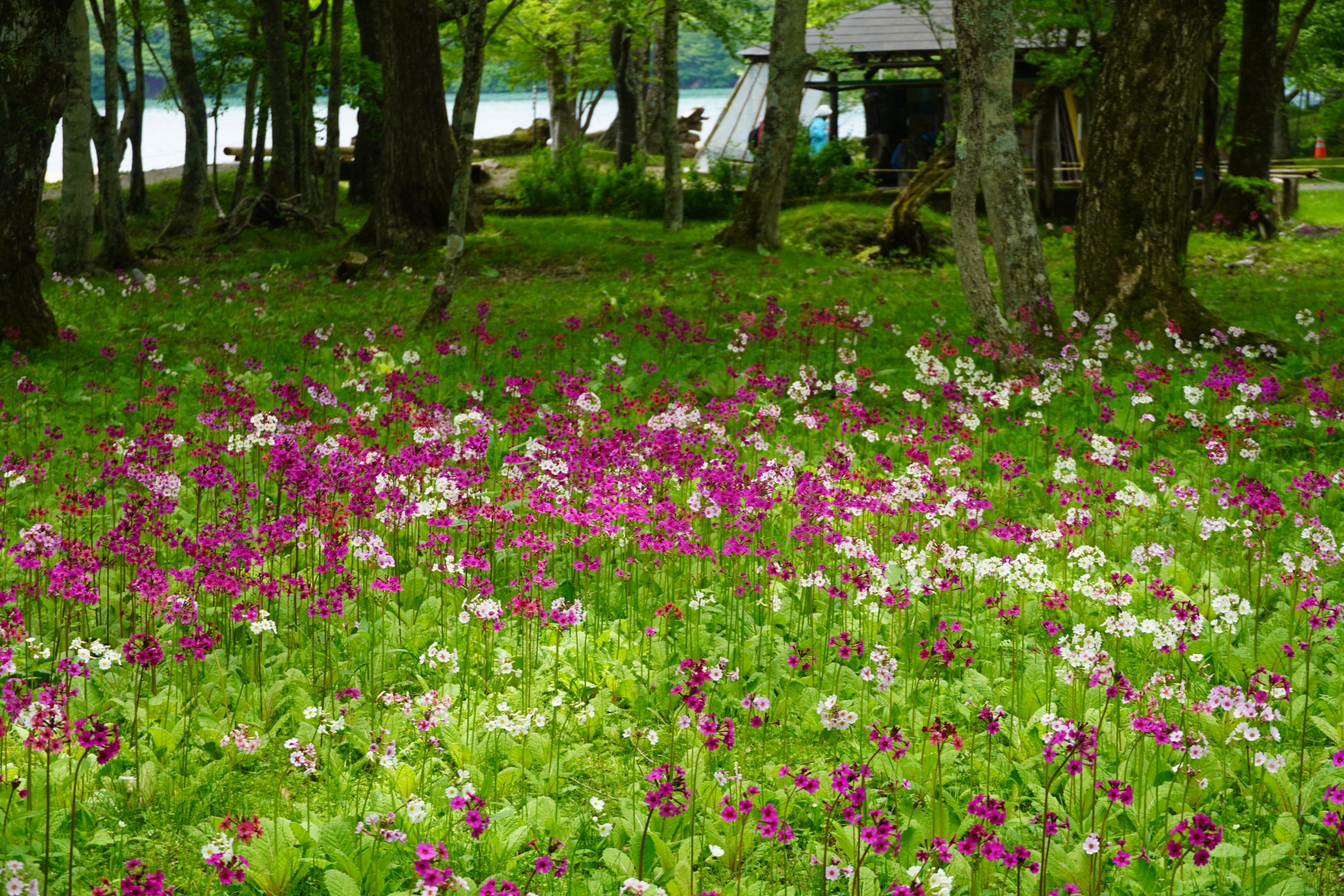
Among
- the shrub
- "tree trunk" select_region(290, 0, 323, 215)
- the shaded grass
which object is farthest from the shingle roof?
"tree trunk" select_region(290, 0, 323, 215)

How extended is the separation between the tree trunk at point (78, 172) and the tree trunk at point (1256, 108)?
20.0 meters

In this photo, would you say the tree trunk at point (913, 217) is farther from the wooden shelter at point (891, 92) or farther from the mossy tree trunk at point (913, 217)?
the wooden shelter at point (891, 92)

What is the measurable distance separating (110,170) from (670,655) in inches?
727

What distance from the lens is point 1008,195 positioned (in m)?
11.2

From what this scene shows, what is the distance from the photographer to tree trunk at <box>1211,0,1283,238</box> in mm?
23609

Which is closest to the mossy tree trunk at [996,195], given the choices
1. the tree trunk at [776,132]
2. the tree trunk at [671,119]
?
the tree trunk at [776,132]

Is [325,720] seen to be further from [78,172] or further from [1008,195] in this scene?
[78,172]

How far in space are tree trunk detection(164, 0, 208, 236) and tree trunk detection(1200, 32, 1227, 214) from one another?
771 inches

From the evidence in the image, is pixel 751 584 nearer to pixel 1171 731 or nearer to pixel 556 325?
pixel 1171 731

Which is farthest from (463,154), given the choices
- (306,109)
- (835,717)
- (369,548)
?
(306,109)

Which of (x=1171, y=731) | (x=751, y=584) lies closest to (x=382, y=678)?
(x=751, y=584)

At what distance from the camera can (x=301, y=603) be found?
6254 mm

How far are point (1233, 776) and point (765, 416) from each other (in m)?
4.41

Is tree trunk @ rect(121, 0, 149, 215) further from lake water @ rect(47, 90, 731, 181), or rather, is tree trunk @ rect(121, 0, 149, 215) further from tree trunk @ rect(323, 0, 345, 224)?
tree trunk @ rect(323, 0, 345, 224)
